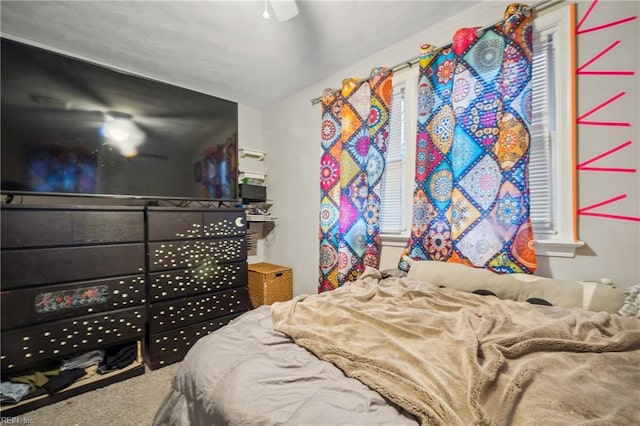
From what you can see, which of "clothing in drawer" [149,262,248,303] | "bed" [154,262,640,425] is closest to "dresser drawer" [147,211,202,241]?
"clothing in drawer" [149,262,248,303]

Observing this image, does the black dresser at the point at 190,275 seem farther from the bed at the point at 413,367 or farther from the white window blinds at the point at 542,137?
the white window blinds at the point at 542,137

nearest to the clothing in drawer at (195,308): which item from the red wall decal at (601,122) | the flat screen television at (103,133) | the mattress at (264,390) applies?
the flat screen television at (103,133)

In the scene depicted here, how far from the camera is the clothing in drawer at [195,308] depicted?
1921 mm

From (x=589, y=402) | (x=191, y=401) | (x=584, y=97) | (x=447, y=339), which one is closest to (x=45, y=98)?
(x=191, y=401)

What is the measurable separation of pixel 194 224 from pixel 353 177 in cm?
136

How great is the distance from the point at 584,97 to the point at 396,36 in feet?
4.16

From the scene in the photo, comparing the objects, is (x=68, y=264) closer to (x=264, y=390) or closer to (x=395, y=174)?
(x=264, y=390)

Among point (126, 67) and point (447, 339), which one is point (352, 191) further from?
point (126, 67)

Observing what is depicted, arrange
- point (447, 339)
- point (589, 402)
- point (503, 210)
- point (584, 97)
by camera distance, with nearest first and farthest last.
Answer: point (589, 402), point (447, 339), point (584, 97), point (503, 210)

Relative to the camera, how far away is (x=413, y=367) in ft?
2.29

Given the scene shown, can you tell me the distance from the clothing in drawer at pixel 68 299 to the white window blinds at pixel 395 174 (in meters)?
1.92

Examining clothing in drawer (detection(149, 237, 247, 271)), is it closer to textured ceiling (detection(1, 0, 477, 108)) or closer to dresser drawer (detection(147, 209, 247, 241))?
dresser drawer (detection(147, 209, 247, 241))

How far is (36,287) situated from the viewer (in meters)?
1.53

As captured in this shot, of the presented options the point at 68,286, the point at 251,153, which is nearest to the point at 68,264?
the point at 68,286
